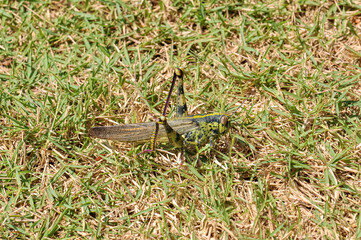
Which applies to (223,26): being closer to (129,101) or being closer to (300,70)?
(300,70)

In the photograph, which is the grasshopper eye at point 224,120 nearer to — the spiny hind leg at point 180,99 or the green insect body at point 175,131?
the green insect body at point 175,131

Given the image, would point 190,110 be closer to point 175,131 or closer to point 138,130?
point 175,131

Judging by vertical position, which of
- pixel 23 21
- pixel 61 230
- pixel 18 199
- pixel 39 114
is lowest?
pixel 61 230

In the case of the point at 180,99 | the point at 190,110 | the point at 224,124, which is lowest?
the point at 190,110

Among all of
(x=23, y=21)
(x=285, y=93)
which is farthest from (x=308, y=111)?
(x=23, y=21)

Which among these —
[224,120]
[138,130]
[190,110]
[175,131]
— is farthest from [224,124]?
[138,130]

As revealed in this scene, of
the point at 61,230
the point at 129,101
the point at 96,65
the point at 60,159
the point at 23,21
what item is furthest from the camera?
the point at 23,21

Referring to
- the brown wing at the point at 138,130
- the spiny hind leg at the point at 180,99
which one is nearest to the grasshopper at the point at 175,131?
the brown wing at the point at 138,130

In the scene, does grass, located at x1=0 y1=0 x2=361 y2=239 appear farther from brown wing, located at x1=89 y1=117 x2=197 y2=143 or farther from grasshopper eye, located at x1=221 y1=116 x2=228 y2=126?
grasshopper eye, located at x1=221 y1=116 x2=228 y2=126
